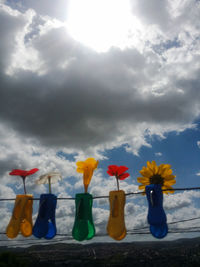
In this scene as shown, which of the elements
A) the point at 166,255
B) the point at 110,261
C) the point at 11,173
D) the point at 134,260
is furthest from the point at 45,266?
the point at 11,173

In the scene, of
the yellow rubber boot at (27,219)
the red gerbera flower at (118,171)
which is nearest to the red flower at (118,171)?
the red gerbera flower at (118,171)

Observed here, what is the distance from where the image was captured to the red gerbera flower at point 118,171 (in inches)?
145

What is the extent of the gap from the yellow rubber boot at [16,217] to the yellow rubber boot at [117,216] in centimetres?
126

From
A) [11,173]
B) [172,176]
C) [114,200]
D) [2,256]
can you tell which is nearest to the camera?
[114,200]

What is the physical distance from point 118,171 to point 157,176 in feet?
1.77

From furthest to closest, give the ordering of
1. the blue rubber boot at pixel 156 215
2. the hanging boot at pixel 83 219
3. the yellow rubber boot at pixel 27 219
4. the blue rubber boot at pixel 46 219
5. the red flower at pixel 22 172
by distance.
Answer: the red flower at pixel 22 172 < the yellow rubber boot at pixel 27 219 < the blue rubber boot at pixel 46 219 < the hanging boot at pixel 83 219 < the blue rubber boot at pixel 156 215

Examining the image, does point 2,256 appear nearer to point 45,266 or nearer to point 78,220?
point 78,220

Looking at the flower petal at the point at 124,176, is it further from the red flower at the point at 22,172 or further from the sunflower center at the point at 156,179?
the red flower at the point at 22,172

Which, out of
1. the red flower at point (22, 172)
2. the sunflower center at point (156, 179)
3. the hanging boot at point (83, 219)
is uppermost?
the red flower at point (22, 172)

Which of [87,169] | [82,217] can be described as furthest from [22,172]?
[82,217]

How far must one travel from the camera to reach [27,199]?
374 cm

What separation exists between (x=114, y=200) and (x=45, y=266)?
166 metres

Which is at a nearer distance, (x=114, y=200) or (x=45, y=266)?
(x=114, y=200)

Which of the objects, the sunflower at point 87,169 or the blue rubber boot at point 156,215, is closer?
→ the blue rubber boot at point 156,215
